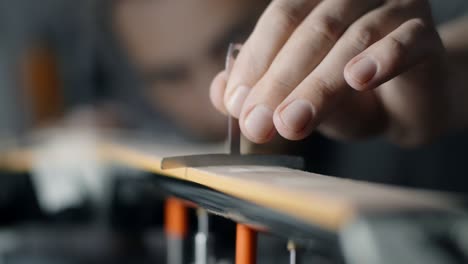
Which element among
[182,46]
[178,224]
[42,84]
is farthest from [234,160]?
[42,84]

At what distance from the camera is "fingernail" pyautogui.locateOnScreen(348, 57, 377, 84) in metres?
0.29

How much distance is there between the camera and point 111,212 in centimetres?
92

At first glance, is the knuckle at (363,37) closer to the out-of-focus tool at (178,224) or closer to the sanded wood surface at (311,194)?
the sanded wood surface at (311,194)

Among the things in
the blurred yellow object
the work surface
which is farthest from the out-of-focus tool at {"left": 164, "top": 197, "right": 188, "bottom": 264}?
the blurred yellow object

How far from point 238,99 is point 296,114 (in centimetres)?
5

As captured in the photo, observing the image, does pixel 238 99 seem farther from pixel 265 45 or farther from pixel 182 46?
pixel 182 46

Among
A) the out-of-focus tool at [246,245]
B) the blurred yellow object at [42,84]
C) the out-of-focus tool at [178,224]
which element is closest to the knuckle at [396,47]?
the out-of-focus tool at [246,245]

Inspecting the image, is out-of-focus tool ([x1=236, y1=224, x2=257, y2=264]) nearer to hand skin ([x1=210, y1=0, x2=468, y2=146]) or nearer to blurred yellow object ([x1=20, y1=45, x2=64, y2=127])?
hand skin ([x1=210, y1=0, x2=468, y2=146])

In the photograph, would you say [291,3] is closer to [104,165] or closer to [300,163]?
[300,163]

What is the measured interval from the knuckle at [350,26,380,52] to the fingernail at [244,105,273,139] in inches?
2.1

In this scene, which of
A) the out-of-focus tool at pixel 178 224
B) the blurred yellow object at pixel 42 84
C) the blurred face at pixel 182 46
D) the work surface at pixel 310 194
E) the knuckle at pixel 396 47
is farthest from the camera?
the blurred yellow object at pixel 42 84

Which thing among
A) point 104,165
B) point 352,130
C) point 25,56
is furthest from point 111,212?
point 352,130

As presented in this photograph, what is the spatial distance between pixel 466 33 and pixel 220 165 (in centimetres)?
17

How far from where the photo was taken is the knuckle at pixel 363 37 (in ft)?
1.02
